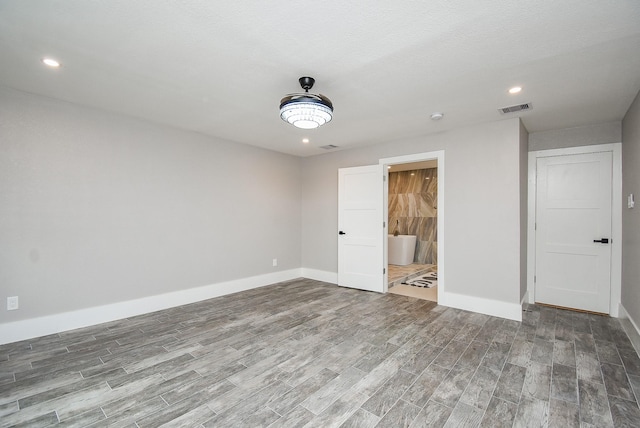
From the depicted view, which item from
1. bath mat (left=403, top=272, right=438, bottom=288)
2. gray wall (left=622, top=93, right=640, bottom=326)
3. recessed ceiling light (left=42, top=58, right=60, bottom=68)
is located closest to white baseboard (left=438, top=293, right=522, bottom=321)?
gray wall (left=622, top=93, right=640, bottom=326)

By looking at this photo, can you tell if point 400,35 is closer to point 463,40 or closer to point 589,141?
point 463,40

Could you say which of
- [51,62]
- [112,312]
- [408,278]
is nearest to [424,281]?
[408,278]

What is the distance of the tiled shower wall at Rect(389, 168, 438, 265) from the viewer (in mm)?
7887

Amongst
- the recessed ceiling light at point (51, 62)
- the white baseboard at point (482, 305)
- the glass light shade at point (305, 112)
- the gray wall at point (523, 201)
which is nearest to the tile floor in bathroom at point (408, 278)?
the white baseboard at point (482, 305)

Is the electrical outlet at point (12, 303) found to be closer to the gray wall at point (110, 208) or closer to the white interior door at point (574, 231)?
the gray wall at point (110, 208)

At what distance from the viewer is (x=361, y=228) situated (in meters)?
5.17

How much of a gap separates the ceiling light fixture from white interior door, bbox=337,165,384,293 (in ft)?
8.36

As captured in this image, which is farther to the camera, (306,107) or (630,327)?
(630,327)

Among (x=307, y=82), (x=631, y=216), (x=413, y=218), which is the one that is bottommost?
(x=413, y=218)

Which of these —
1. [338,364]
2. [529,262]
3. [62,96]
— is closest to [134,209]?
[62,96]

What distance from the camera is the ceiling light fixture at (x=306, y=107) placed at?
242 centimetres

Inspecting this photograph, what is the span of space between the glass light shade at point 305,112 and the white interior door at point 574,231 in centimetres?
364

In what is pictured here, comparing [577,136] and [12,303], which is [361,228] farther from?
[12,303]

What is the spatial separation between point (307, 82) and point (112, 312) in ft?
11.6
